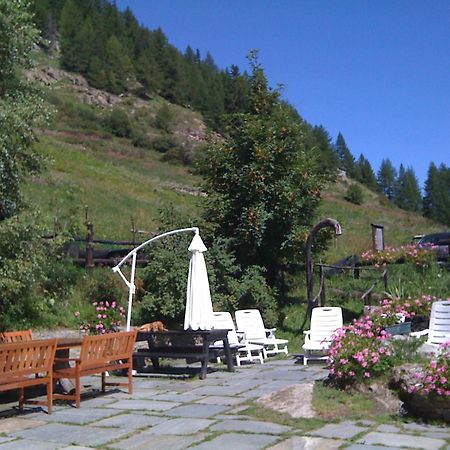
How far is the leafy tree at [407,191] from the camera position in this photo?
110 meters

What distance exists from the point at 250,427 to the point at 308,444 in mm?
836

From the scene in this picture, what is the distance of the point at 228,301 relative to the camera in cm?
1331

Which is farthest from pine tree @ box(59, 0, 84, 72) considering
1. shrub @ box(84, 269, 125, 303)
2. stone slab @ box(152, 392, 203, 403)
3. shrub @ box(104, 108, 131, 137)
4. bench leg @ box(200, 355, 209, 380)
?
stone slab @ box(152, 392, 203, 403)

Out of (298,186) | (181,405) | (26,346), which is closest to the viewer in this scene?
(26,346)

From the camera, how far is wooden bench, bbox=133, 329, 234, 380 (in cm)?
962

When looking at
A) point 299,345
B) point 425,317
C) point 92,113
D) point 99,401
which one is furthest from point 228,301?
point 92,113

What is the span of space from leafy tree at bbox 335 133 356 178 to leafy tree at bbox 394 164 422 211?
9687 millimetres


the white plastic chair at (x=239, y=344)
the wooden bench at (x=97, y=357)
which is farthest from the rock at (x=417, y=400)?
the white plastic chair at (x=239, y=344)

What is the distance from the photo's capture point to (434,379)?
5.78 metres

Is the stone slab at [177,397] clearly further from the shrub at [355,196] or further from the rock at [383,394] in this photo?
the shrub at [355,196]

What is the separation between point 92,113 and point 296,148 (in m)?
63.7

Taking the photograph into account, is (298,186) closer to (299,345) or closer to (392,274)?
(392,274)

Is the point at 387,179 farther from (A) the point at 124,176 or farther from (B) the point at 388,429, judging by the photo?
(B) the point at 388,429

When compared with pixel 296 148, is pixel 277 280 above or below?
below
